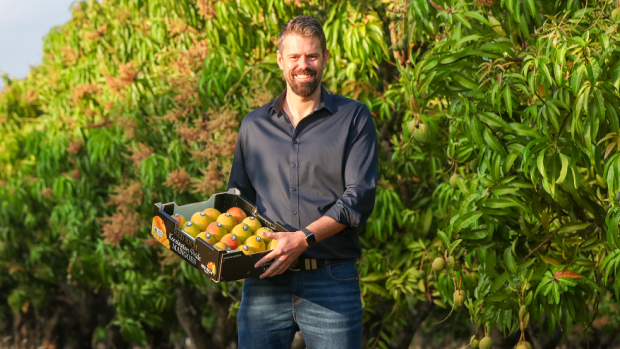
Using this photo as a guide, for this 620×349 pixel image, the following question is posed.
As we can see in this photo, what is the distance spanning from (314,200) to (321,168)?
0.38ft

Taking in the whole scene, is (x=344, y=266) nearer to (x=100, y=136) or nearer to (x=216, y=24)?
(x=216, y=24)

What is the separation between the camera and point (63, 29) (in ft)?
23.7

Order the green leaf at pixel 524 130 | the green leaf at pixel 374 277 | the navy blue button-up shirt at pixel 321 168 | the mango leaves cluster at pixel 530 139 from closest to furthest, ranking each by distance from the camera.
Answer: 1. the navy blue button-up shirt at pixel 321 168
2. the mango leaves cluster at pixel 530 139
3. the green leaf at pixel 524 130
4. the green leaf at pixel 374 277

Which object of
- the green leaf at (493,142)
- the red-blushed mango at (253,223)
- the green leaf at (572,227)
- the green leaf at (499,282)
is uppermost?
the green leaf at (493,142)

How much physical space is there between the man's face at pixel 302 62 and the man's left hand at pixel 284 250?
1.76 feet

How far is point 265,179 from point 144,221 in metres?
3.40

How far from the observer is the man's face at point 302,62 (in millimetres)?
2307

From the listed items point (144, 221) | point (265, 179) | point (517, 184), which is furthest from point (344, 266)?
point (144, 221)

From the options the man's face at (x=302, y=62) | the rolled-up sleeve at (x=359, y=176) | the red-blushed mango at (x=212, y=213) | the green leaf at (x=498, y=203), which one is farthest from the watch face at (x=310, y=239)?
the green leaf at (x=498, y=203)

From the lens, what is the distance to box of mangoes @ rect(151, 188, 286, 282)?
6.72 ft

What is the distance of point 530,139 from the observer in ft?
9.30

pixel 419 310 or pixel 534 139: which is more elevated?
pixel 534 139

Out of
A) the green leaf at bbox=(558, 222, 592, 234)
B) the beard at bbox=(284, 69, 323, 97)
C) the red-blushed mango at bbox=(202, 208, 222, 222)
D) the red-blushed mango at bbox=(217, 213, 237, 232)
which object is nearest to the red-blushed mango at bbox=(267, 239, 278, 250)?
the red-blushed mango at bbox=(217, 213, 237, 232)

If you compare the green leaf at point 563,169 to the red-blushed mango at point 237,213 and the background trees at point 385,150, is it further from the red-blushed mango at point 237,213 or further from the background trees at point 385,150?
the red-blushed mango at point 237,213
